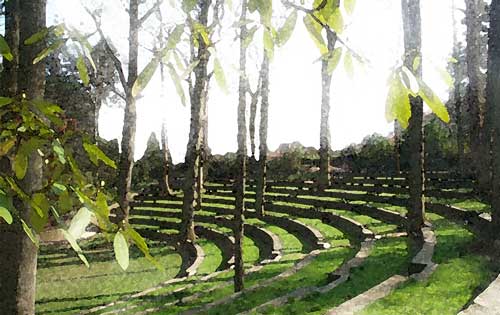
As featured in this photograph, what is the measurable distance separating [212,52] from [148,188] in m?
32.8

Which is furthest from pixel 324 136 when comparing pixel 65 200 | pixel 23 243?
pixel 65 200

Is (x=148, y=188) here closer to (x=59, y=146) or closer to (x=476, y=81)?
(x=476, y=81)

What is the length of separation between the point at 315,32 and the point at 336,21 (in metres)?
0.09

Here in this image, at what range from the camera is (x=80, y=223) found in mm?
1597

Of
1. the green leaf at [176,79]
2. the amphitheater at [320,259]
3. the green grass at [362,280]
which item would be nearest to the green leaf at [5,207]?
the green leaf at [176,79]

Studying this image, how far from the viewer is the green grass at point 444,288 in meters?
6.28

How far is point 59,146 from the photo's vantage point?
178cm

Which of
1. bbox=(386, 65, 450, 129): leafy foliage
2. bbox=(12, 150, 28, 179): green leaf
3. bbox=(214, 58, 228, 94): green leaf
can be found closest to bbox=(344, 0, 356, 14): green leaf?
bbox=(386, 65, 450, 129): leafy foliage

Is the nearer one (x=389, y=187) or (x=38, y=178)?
(x=38, y=178)

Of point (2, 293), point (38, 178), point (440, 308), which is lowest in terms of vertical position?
point (440, 308)

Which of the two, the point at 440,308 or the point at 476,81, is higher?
the point at 476,81

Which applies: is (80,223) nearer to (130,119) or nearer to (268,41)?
(268,41)

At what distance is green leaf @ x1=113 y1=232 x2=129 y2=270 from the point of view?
5.10ft

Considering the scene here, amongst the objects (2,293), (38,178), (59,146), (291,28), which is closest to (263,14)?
(291,28)
